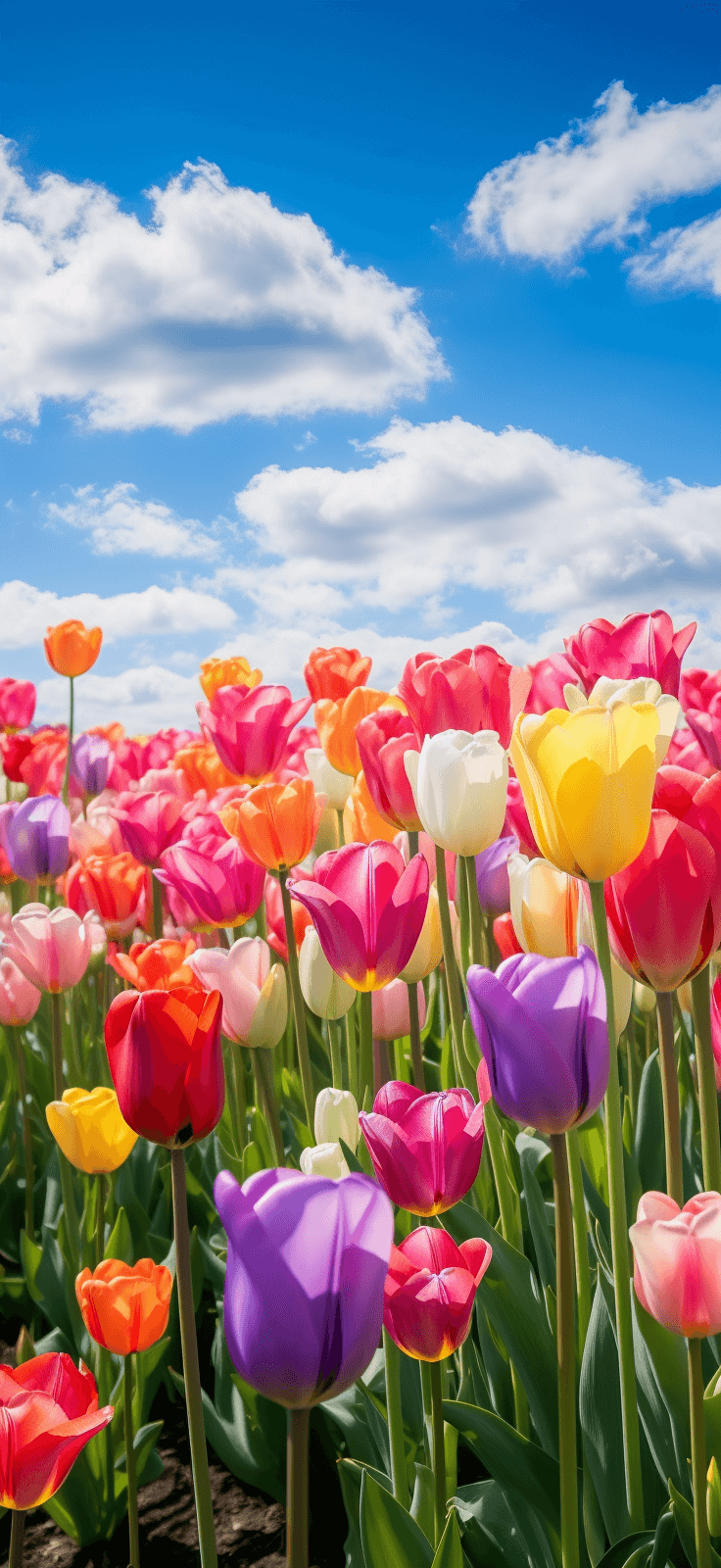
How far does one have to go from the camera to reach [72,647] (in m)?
5.32

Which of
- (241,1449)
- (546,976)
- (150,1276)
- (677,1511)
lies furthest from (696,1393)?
(241,1449)

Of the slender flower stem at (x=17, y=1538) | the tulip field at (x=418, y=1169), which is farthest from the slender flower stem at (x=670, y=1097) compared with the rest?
the slender flower stem at (x=17, y=1538)

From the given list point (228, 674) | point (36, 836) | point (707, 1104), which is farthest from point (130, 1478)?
point (228, 674)

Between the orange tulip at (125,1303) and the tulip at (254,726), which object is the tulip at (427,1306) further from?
the tulip at (254,726)

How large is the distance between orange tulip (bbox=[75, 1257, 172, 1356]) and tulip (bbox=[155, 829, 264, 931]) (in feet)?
2.81

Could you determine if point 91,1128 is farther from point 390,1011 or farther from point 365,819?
point 365,819

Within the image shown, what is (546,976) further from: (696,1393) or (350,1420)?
(350,1420)

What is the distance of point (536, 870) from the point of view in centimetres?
153

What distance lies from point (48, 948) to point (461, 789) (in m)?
1.30

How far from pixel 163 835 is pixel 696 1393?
2296mm

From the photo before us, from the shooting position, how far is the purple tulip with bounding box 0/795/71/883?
360cm

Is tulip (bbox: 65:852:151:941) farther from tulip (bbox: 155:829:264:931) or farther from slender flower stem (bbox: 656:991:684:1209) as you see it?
slender flower stem (bbox: 656:991:684:1209)

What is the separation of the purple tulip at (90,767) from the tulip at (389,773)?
3264 millimetres

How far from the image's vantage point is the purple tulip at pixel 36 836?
3602 millimetres
